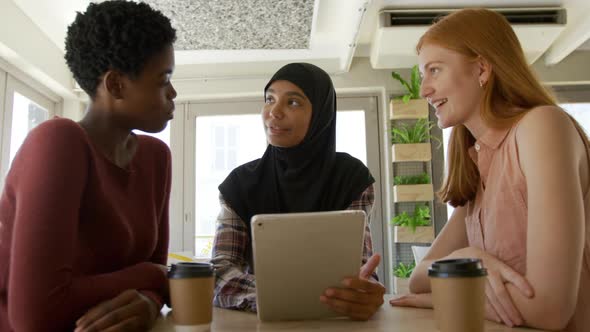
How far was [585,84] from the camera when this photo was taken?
5195 mm

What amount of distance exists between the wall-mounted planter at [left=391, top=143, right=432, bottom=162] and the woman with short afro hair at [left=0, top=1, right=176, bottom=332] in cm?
354

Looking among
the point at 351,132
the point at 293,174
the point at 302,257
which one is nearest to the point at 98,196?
the point at 302,257

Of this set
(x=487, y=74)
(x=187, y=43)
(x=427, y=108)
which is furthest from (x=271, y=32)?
(x=487, y=74)

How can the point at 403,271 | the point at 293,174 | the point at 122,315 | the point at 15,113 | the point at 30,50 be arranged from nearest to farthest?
the point at 122,315
the point at 293,174
the point at 30,50
the point at 15,113
the point at 403,271

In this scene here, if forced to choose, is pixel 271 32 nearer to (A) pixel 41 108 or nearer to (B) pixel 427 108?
(B) pixel 427 108

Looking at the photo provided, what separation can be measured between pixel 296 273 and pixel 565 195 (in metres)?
0.57

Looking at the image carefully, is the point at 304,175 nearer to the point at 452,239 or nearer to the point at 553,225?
the point at 452,239

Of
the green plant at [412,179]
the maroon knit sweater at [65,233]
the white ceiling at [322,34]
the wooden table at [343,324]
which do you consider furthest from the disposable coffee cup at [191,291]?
the green plant at [412,179]

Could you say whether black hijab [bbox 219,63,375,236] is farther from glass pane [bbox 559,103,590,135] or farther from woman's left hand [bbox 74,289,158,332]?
glass pane [bbox 559,103,590,135]

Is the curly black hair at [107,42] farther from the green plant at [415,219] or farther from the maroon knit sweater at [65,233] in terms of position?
the green plant at [415,219]

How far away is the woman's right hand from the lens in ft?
3.11

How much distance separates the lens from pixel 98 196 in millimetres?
1050

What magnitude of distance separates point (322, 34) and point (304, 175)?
3.21 meters

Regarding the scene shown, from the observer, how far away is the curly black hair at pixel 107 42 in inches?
45.1
